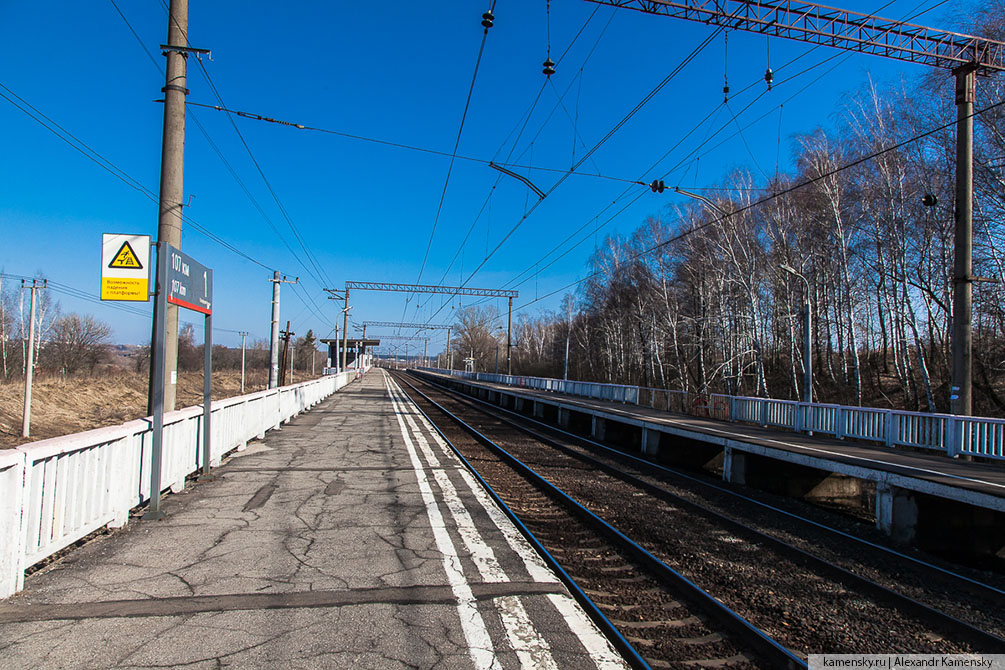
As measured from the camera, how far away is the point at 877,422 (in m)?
13.0

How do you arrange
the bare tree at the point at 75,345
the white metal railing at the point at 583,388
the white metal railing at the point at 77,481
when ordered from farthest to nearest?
1. the bare tree at the point at 75,345
2. the white metal railing at the point at 583,388
3. the white metal railing at the point at 77,481

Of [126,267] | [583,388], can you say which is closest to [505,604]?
[126,267]

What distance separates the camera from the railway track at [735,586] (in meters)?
4.07

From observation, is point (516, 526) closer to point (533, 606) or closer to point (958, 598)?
point (533, 606)

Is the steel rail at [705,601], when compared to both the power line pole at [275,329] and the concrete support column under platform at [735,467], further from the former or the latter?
the power line pole at [275,329]

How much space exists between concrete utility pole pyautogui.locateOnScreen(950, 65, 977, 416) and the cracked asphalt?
37.3ft

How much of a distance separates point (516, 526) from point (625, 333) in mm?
46754

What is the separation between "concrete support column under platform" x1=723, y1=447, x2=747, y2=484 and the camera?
38.5 ft

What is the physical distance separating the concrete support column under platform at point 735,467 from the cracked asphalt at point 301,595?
6453 mm

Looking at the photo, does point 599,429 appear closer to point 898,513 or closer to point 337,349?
point 898,513

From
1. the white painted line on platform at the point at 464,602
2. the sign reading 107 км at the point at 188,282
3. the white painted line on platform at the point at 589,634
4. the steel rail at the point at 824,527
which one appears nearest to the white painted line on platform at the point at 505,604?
the white painted line on platform at the point at 464,602

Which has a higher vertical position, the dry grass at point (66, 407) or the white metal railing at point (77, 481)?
the white metal railing at point (77, 481)

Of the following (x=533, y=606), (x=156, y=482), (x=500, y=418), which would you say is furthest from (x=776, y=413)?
(x=156, y=482)

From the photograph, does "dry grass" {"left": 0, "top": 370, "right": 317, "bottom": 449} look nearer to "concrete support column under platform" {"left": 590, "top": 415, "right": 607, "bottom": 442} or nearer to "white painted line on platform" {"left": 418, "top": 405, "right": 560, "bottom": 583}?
"white painted line on platform" {"left": 418, "top": 405, "right": 560, "bottom": 583}
